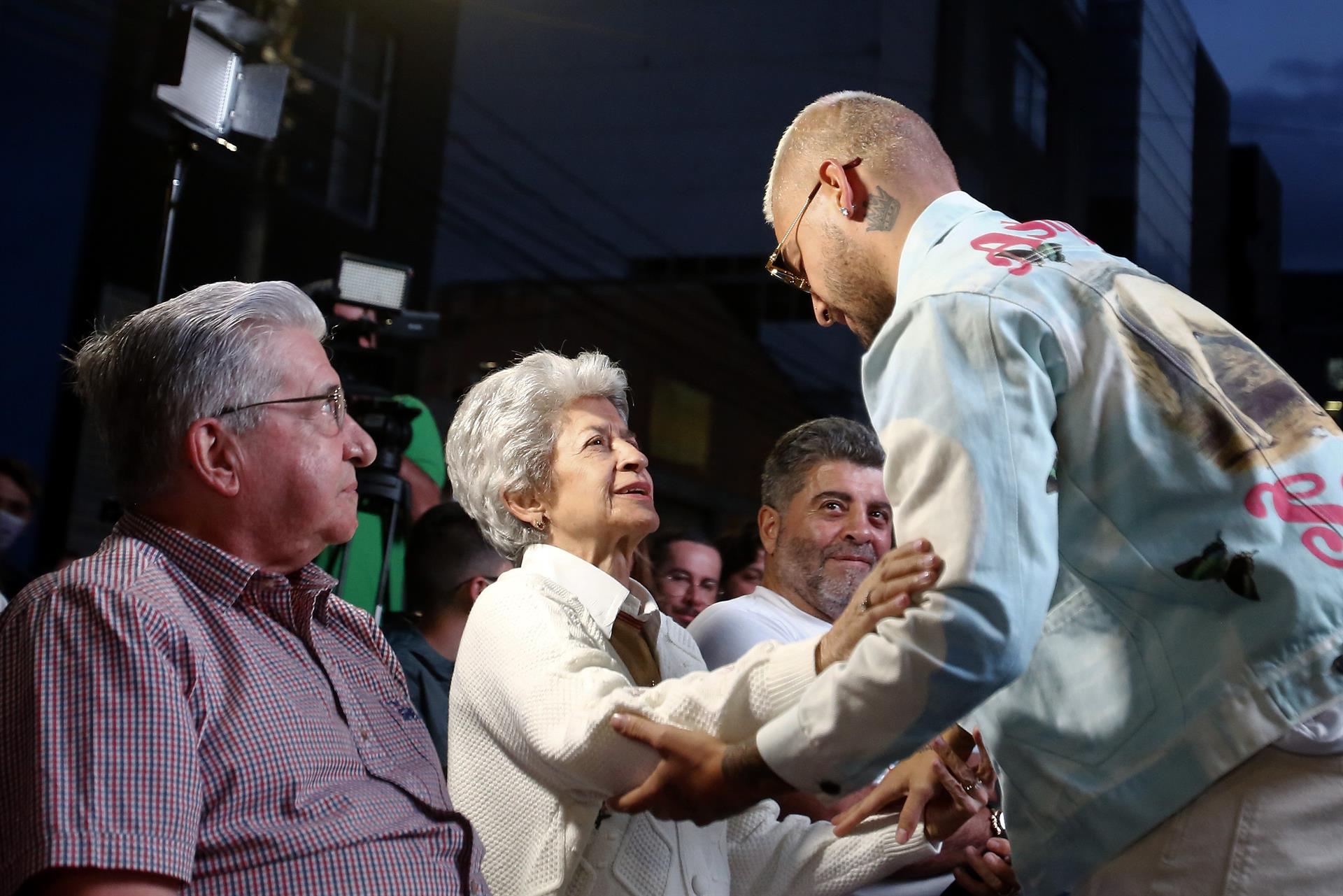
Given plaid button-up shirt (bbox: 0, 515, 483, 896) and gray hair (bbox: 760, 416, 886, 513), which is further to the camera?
gray hair (bbox: 760, 416, 886, 513)

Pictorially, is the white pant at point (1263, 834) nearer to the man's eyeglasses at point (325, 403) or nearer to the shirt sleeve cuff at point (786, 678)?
the shirt sleeve cuff at point (786, 678)

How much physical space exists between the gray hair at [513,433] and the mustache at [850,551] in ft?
2.71

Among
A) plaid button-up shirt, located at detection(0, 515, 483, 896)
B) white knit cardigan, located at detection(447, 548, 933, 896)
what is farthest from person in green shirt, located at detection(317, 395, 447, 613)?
plaid button-up shirt, located at detection(0, 515, 483, 896)

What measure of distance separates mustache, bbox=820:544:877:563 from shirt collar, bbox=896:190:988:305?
4.68ft

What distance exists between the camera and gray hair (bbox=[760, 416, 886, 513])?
3.09m

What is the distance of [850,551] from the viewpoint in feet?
9.85

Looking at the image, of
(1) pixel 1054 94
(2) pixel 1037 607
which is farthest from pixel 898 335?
(1) pixel 1054 94

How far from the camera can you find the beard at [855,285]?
5.57 feet

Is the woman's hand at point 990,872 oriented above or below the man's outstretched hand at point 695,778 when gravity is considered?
below

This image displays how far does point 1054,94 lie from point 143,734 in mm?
14004

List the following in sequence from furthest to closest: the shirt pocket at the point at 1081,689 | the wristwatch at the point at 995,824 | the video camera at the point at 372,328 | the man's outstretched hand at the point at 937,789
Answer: the video camera at the point at 372,328 → the wristwatch at the point at 995,824 → the man's outstretched hand at the point at 937,789 → the shirt pocket at the point at 1081,689

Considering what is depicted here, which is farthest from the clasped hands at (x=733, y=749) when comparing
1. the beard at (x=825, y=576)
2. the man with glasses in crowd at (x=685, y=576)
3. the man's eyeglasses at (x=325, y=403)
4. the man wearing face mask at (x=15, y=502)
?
the man wearing face mask at (x=15, y=502)

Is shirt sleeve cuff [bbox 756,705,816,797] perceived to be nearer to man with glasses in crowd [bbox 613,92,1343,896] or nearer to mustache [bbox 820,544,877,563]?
man with glasses in crowd [bbox 613,92,1343,896]

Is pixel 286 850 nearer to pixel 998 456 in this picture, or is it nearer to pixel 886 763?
pixel 886 763
